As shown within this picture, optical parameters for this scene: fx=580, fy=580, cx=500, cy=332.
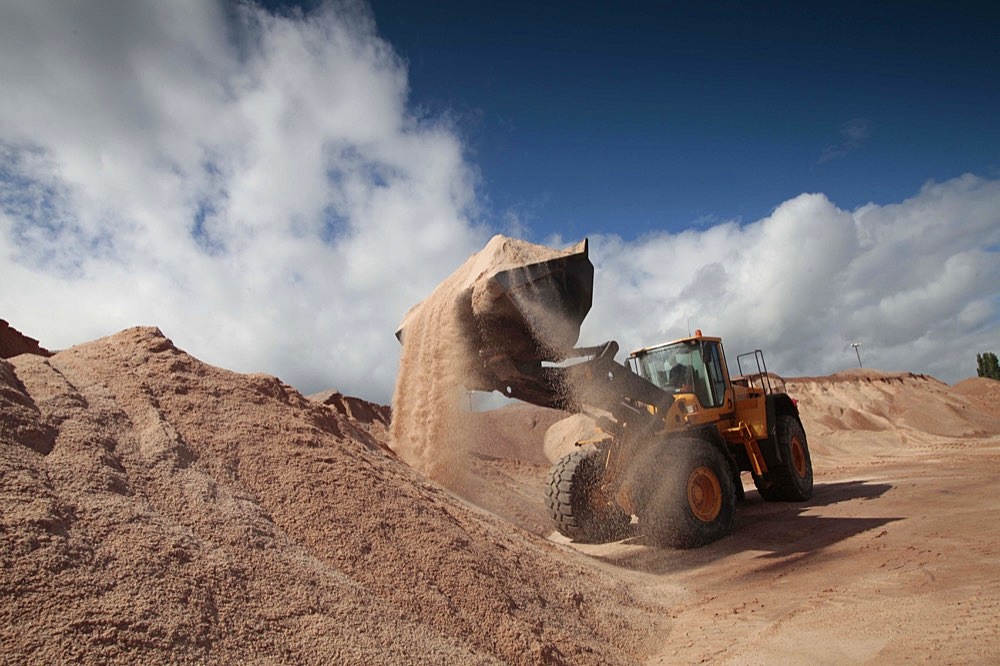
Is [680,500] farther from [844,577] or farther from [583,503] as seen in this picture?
[844,577]

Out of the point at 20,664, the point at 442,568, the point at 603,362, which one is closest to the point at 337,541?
the point at 442,568

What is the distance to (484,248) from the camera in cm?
656

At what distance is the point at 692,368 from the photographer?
27.2 feet

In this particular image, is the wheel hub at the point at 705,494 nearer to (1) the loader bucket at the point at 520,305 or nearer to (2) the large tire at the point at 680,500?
(2) the large tire at the point at 680,500

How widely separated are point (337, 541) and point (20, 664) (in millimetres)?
1682

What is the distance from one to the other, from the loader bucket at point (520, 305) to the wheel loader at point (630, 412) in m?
0.01

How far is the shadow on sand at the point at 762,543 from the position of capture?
256 inches

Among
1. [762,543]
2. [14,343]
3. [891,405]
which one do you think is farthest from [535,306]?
[891,405]

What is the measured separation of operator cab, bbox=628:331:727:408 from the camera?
27.1 feet

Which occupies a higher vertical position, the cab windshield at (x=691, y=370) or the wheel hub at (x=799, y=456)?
the cab windshield at (x=691, y=370)

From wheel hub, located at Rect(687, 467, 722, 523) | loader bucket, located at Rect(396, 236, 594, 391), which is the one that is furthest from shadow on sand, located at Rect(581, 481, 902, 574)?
loader bucket, located at Rect(396, 236, 594, 391)

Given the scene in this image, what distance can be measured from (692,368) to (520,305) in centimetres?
376

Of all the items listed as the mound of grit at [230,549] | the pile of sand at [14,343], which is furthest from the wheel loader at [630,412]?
the pile of sand at [14,343]

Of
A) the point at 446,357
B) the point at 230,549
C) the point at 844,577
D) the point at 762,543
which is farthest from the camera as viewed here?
the point at 762,543
